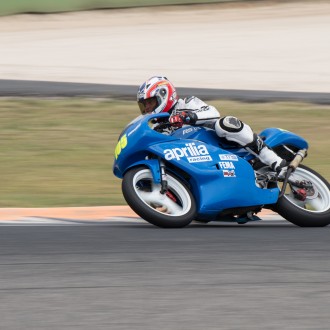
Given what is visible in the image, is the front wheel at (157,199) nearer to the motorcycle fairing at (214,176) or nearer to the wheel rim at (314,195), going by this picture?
the motorcycle fairing at (214,176)

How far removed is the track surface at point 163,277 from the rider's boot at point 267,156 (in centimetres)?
56

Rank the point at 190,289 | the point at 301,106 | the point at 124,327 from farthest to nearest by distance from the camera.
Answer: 1. the point at 301,106
2. the point at 190,289
3. the point at 124,327

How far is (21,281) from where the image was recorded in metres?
6.34

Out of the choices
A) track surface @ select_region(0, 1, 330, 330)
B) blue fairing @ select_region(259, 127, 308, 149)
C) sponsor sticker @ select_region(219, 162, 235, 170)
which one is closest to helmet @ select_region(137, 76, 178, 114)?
sponsor sticker @ select_region(219, 162, 235, 170)

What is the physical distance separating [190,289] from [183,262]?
783 millimetres

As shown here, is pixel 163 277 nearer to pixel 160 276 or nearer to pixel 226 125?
pixel 160 276

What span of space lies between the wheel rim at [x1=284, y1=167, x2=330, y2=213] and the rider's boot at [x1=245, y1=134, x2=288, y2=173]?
213mm

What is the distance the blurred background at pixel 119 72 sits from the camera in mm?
12703

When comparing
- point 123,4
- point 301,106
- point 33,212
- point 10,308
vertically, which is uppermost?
point 10,308

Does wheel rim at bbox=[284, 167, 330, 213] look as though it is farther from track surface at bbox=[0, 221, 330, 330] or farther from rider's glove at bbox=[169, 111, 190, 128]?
rider's glove at bbox=[169, 111, 190, 128]

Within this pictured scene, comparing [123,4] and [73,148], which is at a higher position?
[73,148]

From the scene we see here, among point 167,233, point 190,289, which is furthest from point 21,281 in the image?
point 167,233

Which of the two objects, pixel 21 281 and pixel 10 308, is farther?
pixel 21 281

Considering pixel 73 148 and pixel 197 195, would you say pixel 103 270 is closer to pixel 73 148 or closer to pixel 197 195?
pixel 197 195
